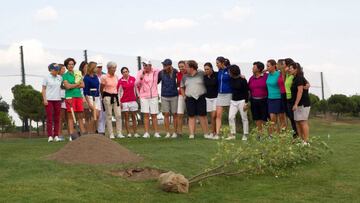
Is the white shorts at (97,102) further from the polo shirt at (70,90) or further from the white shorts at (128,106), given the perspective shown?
the white shorts at (128,106)

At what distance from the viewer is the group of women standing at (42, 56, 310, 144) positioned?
42.5 ft

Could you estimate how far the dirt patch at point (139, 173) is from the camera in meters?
8.45

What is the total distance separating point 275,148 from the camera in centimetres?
880

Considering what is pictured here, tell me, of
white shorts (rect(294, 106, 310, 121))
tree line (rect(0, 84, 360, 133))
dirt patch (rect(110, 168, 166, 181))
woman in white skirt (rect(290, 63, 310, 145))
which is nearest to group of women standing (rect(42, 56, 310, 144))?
woman in white skirt (rect(290, 63, 310, 145))

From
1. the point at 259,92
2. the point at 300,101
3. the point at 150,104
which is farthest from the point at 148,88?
the point at 300,101

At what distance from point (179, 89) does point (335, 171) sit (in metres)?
5.93

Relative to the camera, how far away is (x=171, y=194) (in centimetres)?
760

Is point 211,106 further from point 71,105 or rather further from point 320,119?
point 320,119

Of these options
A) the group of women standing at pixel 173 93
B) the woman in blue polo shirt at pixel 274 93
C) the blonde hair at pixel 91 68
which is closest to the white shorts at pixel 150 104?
the group of women standing at pixel 173 93

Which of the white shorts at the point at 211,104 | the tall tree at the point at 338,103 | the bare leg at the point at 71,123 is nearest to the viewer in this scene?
the bare leg at the point at 71,123

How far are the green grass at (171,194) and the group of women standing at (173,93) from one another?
2790mm

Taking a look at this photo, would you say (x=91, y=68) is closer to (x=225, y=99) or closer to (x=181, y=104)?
(x=181, y=104)

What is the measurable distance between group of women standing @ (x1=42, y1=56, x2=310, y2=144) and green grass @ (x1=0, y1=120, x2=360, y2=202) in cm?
279

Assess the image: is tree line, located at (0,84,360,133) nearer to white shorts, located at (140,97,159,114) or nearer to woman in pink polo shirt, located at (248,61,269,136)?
white shorts, located at (140,97,159,114)
